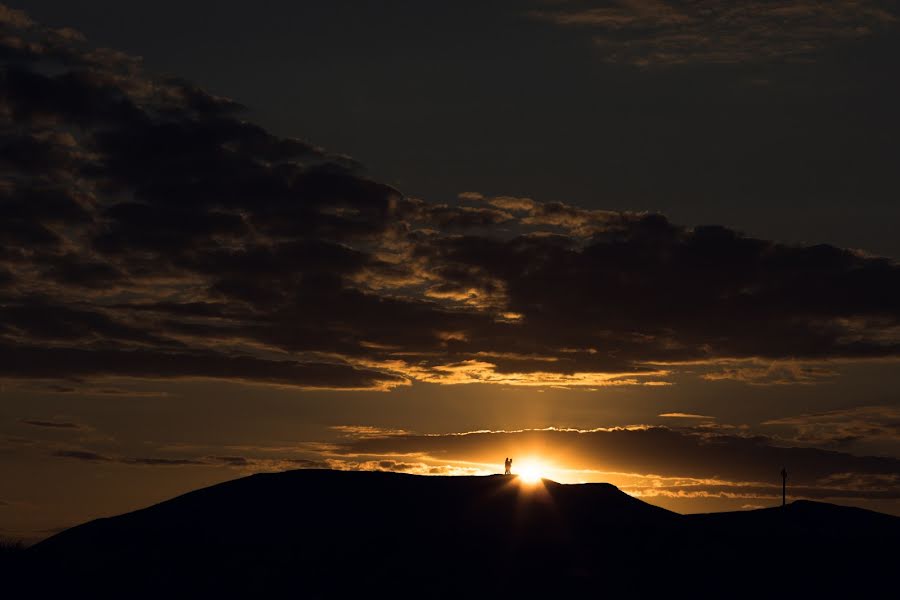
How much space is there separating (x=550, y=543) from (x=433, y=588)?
9.40m

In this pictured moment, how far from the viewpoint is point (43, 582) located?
3233 inches

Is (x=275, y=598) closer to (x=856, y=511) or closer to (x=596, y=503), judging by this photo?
(x=596, y=503)

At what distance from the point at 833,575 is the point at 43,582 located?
162ft

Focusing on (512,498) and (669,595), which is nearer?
(669,595)

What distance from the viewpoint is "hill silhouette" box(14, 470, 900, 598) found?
78.4 m

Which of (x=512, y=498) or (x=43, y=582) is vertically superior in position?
(x=512, y=498)

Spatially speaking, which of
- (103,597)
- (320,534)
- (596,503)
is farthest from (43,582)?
(596,503)

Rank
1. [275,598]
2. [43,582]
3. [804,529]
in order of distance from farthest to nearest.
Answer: [804,529] < [43,582] < [275,598]

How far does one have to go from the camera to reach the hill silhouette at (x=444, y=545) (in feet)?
257

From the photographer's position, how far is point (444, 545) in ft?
266

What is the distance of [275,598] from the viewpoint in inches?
3019

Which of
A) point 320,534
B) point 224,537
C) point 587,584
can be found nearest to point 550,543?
point 587,584

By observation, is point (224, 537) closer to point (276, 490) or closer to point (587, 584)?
point (276, 490)

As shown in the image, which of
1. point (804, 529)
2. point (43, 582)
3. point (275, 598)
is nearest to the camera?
point (275, 598)
